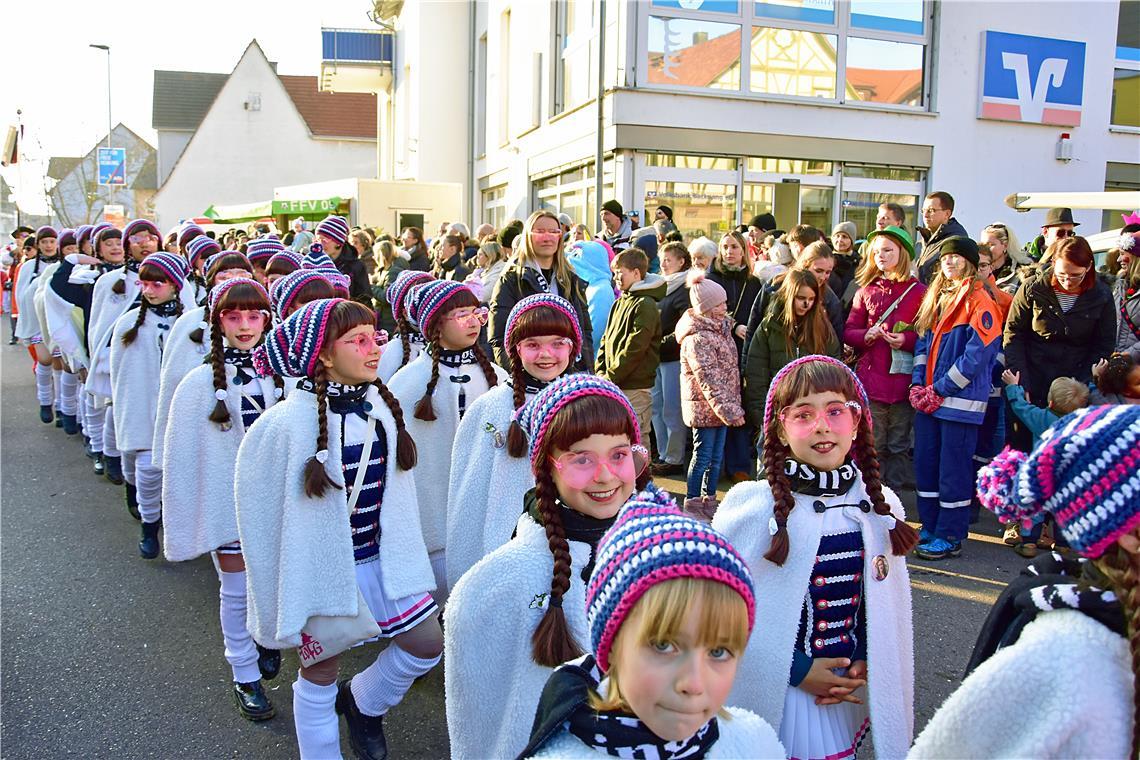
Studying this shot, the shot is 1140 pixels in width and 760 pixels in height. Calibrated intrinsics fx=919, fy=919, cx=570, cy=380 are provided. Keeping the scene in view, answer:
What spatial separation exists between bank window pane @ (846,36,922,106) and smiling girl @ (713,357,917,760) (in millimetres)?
13906

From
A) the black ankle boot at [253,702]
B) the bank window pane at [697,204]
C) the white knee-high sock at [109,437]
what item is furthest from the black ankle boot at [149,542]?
the bank window pane at [697,204]

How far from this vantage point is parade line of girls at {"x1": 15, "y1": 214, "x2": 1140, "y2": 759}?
1.71 m

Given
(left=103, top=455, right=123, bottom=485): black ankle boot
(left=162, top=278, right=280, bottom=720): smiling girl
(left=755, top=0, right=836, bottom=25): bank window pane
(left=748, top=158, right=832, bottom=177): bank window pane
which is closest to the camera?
(left=162, top=278, right=280, bottom=720): smiling girl

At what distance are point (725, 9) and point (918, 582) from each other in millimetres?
11200

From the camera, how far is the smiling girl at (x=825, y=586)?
275cm

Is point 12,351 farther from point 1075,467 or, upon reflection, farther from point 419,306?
point 1075,467

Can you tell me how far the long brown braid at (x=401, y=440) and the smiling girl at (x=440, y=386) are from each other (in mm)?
938

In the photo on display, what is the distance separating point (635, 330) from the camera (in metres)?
7.37

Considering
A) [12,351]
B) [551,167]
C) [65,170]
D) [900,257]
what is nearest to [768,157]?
[551,167]

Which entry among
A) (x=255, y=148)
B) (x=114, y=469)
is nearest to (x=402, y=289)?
(x=114, y=469)

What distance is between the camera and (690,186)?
581 inches

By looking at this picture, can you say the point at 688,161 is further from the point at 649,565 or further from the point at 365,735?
the point at 649,565

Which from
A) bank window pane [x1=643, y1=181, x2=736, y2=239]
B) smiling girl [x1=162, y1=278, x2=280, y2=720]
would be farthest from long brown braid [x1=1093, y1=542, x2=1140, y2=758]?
bank window pane [x1=643, y1=181, x2=736, y2=239]

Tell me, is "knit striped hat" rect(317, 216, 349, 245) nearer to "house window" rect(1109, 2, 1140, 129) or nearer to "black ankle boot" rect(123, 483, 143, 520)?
"black ankle boot" rect(123, 483, 143, 520)
